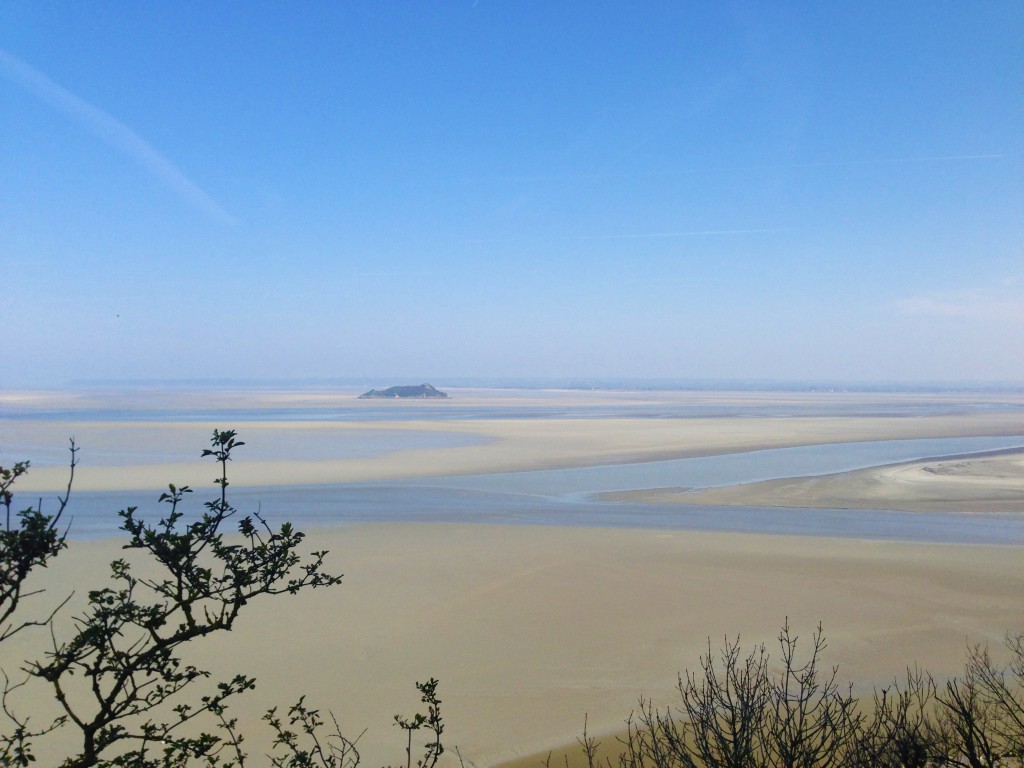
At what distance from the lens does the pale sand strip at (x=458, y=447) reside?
25069 mm

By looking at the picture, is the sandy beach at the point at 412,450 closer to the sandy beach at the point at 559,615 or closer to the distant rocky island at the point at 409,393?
the sandy beach at the point at 559,615

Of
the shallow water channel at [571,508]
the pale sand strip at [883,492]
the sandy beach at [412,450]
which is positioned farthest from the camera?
the sandy beach at [412,450]

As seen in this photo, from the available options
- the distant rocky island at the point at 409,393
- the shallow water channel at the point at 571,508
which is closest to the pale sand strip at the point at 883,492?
the shallow water channel at the point at 571,508

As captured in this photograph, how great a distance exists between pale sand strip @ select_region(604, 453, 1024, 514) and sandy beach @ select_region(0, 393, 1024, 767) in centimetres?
16

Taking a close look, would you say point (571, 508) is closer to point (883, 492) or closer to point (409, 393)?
point (883, 492)

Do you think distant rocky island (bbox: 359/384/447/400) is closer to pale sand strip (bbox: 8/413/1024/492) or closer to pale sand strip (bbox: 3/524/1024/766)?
pale sand strip (bbox: 8/413/1024/492)

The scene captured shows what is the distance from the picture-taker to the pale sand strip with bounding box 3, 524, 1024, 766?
867 centimetres

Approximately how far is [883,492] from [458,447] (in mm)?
18091

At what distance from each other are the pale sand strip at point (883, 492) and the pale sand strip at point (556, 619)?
460 cm

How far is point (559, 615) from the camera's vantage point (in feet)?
37.7

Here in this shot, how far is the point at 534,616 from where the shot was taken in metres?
11.4

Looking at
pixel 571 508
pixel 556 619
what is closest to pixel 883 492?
pixel 571 508

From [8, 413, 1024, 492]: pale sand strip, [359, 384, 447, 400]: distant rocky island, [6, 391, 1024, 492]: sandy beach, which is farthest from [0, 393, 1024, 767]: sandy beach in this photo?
[359, 384, 447, 400]: distant rocky island

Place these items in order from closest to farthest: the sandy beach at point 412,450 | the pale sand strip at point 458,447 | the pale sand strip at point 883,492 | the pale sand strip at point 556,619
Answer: the pale sand strip at point 556,619
the pale sand strip at point 883,492
the pale sand strip at point 458,447
the sandy beach at point 412,450
